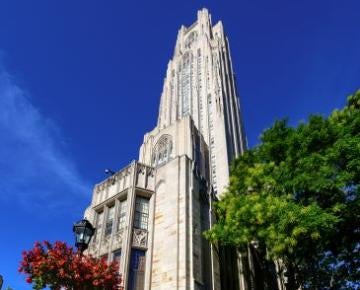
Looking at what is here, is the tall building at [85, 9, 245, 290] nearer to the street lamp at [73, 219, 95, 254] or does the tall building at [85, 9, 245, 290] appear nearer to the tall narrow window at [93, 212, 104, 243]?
the tall narrow window at [93, 212, 104, 243]

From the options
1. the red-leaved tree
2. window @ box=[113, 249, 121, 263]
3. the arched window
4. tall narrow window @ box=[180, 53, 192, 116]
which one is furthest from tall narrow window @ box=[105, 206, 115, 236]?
tall narrow window @ box=[180, 53, 192, 116]

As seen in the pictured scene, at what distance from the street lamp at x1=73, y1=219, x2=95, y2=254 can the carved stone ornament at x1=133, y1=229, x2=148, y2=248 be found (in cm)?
843

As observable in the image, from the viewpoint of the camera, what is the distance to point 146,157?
48.7 m

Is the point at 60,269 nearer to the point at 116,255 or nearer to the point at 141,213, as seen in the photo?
the point at 116,255

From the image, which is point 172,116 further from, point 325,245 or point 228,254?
point 325,245

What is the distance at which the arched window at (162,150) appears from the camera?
46.3 m

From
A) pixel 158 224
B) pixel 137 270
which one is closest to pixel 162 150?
pixel 158 224

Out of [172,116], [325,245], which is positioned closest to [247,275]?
[325,245]

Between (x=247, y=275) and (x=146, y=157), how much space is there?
2795 centimetres

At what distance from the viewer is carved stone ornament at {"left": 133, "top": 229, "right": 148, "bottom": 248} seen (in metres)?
19.2

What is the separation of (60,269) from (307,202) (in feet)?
38.4

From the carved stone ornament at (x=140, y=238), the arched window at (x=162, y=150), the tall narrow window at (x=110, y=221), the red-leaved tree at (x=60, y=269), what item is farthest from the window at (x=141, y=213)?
the arched window at (x=162, y=150)

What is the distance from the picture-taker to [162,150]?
46.9 meters

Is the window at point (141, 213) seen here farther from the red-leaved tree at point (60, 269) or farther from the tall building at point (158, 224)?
the red-leaved tree at point (60, 269)
